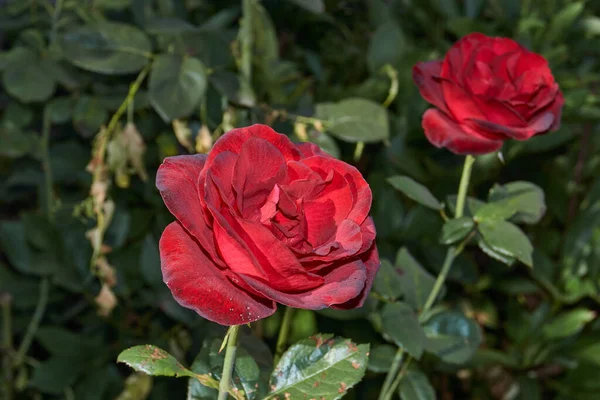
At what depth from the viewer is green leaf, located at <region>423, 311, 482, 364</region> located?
2.25ft

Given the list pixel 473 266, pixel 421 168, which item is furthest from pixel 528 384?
pixel 421 168

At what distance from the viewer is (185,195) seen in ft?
1.32

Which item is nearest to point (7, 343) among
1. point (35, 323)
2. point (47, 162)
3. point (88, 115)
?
point (35, 323)

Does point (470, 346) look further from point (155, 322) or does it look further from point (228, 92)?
point (155, 322)

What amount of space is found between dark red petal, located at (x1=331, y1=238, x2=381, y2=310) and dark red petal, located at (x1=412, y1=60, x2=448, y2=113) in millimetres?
208

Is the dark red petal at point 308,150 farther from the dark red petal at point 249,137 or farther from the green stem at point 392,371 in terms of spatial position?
the green stem at point 392,371

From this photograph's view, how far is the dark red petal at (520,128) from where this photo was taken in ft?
1.92

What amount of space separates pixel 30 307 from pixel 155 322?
297 millimetres

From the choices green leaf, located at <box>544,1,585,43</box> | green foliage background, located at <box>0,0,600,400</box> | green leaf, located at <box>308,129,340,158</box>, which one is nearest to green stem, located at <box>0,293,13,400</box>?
green foliage background, located at <box>0,0,600,400</box>

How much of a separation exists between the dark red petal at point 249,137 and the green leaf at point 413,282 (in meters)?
0.31

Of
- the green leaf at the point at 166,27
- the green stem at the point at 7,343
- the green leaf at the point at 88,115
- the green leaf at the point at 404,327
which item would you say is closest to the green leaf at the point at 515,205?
the green leaf at the point at 404,327

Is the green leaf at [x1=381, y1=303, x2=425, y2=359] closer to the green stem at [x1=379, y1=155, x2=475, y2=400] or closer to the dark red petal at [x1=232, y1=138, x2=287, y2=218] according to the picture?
the green stem at [x1=379, y1=155, x2=475, y2=400]

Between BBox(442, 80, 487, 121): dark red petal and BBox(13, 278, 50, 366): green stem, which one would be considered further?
BBox(13, 278, 50, 366): green stem

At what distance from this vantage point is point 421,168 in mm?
1056
